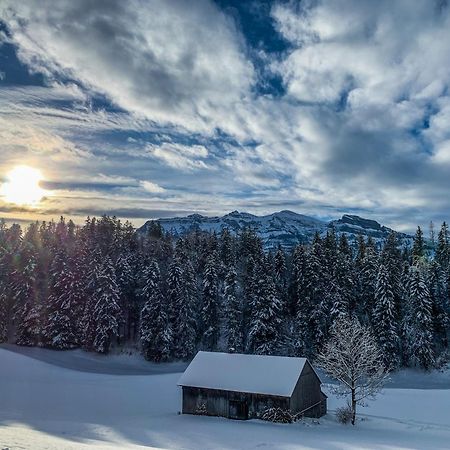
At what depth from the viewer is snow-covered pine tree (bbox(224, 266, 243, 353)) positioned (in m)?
59.8

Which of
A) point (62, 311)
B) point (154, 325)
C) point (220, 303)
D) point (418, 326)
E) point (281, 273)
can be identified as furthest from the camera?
point (281, 273)

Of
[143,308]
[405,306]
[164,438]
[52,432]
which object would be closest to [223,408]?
[164,438]

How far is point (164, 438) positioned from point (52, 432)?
648 centimetres

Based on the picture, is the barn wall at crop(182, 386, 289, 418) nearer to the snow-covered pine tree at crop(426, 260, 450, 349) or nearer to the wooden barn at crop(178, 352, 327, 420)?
the wooden barn at crop(178, 352, 327, 420)

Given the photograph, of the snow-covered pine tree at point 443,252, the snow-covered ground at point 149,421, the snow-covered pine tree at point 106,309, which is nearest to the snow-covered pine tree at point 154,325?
the snow-covered pine tree at point 106,309

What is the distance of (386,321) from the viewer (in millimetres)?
56688

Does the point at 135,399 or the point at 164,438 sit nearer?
the point at 164,438

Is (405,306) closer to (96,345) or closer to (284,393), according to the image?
(284,393)

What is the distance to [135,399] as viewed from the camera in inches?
1592

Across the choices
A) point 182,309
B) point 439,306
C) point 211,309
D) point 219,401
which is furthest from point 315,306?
point 219,401

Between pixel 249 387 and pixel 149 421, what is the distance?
7.58 m

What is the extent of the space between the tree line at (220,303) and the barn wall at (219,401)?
2321cm

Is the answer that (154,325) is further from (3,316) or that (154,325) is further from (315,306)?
(3,316)

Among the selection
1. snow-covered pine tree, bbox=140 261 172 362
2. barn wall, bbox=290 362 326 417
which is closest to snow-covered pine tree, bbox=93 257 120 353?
snow-covered pine tree, bbox=140 261 172 362
